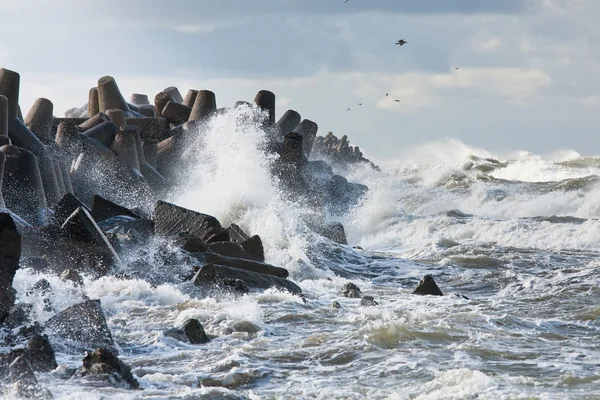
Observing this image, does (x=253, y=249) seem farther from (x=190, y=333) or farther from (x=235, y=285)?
(x=190, y=333)

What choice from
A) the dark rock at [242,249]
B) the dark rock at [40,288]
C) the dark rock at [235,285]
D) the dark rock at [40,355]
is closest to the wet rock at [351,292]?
the dark rock at [242,249]

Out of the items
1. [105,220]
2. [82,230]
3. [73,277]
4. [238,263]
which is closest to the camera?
[73,277]

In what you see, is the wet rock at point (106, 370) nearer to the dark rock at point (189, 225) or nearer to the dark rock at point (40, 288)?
the dark rock at point (40, 288)

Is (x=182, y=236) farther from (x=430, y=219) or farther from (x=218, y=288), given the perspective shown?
(x=430, y=219)

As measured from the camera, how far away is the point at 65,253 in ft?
36.2

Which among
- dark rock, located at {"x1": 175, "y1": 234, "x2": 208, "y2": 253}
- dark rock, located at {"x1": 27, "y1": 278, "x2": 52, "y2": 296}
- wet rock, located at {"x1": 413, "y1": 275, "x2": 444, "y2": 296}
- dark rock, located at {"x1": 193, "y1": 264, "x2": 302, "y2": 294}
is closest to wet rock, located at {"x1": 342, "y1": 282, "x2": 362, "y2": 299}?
dark rock, located at {"x1": 193, "y1": 264, "x2": 302, "y2": 294}

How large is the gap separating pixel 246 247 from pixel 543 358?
5.03 meters

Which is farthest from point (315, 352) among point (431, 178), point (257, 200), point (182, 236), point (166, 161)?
point (431, 178)

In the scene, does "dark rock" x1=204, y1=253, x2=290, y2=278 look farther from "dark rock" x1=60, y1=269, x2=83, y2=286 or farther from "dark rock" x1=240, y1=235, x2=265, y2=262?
"dark rock" x1=60, y1=269, x2=83, y2=286

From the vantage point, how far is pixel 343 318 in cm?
1034

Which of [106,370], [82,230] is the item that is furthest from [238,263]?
[106,370]

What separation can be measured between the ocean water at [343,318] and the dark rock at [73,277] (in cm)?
12

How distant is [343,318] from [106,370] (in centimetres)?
375

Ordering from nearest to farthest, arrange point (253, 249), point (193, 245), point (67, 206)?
point (193, 245)
point (67, 206)
point (253, 249)
